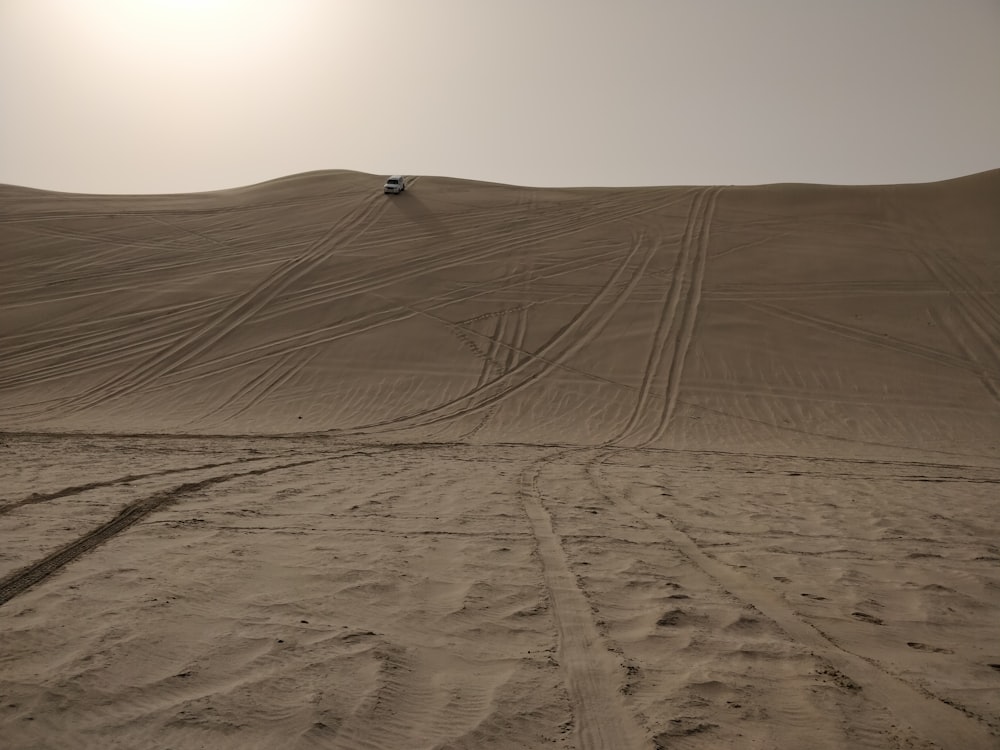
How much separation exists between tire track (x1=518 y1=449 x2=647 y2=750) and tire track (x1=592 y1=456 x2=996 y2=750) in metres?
0.95

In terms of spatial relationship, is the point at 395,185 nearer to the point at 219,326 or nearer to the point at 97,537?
the point at 219,326

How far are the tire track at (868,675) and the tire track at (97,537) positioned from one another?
12.2ft

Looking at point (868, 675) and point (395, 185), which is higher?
point (395, 185)

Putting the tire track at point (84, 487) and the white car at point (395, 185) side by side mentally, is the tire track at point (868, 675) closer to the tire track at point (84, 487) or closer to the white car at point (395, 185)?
the tire track at point (84, 487)

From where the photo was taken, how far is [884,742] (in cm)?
270

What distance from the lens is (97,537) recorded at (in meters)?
4.77

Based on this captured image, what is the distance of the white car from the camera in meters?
26.7

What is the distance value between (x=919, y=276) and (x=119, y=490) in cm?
2061

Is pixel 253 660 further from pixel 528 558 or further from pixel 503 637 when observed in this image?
pixel 528 558

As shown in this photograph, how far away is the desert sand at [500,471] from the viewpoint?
2.96 meters

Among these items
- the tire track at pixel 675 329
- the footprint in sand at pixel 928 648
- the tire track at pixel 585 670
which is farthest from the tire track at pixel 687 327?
the footprint in sand at pixel 928 648

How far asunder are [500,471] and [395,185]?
20134mm

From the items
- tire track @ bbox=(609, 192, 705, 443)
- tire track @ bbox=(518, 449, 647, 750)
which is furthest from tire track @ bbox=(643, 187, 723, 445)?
tire track @ bbox=(518, 449, 647, 750)

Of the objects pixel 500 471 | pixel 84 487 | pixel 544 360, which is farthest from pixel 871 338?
pixel 84 487
